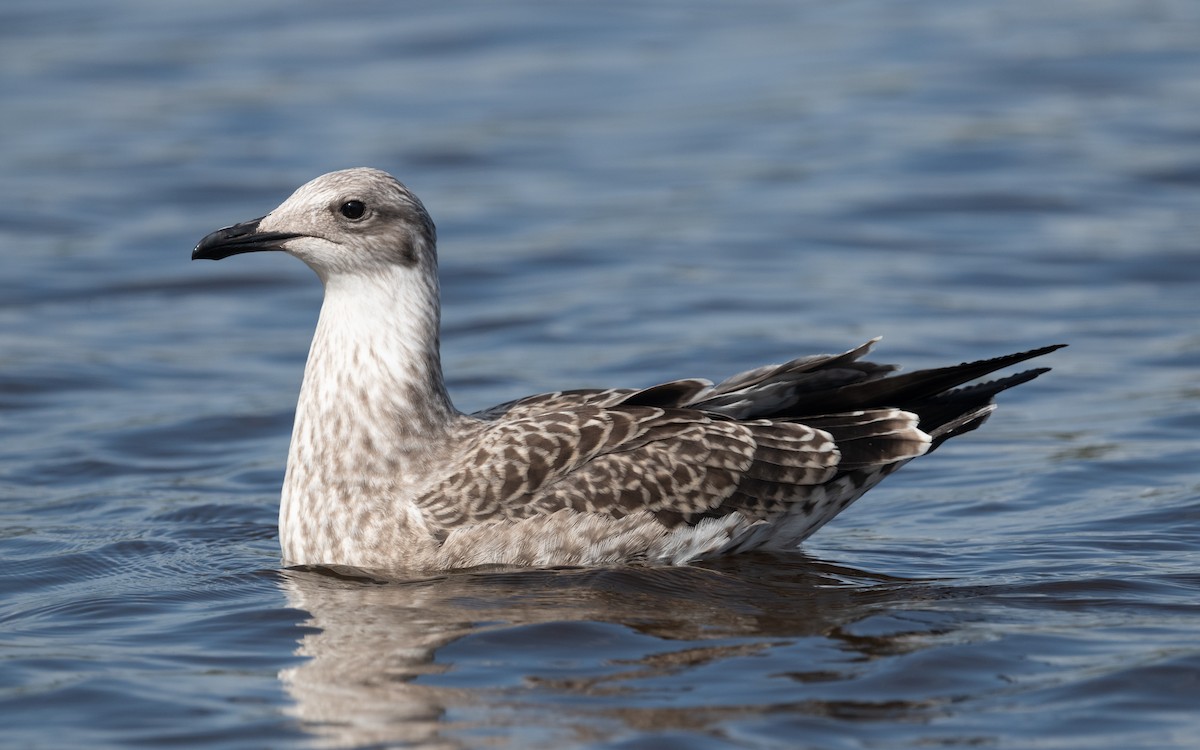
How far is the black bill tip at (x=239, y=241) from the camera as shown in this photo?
862 centimetres

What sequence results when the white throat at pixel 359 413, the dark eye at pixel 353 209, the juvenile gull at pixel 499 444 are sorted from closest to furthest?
1. the juvenile gull at pixel 499 444
2. the white throat at pixel 359 413
3. the dark eye at pixel 353 209

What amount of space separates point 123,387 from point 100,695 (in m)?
5.39

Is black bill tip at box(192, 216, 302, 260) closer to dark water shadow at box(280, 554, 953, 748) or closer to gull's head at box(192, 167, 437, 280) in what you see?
gull's head at box(192, 167, 437, 280)

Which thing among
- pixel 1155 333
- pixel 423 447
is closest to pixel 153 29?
pixel 1155 333

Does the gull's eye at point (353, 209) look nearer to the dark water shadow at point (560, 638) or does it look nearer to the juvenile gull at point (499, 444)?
the juvenile gull at point (499, 444)

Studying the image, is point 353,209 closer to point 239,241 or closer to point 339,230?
point 339,230

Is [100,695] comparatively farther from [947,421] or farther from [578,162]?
[578,162]

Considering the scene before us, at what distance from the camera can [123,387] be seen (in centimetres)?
1239

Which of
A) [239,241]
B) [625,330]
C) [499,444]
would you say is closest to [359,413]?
[499,444]

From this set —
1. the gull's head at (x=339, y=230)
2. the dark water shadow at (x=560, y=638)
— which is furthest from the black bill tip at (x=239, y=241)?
the dark water shadow at (x=560, y=638)

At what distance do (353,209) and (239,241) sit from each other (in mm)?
527

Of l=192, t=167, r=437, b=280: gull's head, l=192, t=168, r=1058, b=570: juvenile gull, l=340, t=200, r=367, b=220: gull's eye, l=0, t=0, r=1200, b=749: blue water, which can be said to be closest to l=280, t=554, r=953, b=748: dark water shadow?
l=0, t=0, r=1200, b=749: blue water

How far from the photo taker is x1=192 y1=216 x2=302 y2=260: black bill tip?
A: 8.62m

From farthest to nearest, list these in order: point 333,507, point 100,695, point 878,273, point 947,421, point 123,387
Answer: point 878,273 → point 123,387 → point 947,421 → point 333,507 → point 100,695
